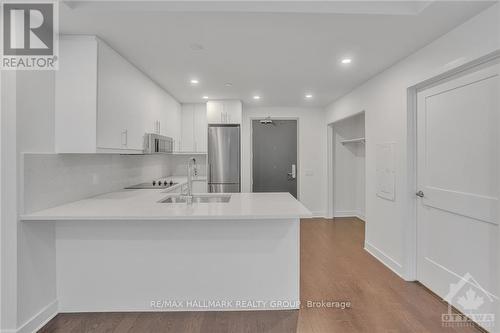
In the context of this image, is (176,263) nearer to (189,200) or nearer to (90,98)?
(189,200)

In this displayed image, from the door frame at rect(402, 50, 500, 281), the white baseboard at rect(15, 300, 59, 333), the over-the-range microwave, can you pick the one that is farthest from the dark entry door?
the white baseboard at rect(15, 300, 59, 333)

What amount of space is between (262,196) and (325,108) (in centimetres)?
374

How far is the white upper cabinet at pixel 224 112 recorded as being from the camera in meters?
5.20

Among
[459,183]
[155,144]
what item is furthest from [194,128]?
[459,183]

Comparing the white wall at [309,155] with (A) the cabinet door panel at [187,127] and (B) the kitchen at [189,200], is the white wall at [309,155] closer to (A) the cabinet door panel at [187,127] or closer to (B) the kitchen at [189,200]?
(A) the cabinet door panel at [187,127]

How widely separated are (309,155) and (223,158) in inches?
78.7

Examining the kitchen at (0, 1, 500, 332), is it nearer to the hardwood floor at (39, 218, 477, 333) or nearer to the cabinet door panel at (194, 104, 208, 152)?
the hardwood floor at (39, 218, 477, 333)

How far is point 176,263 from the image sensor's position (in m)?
2.41

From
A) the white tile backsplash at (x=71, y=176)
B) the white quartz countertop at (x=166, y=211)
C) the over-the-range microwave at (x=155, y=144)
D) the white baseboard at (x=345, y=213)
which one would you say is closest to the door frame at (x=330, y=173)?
the white baseboard at (x=345, y=213)

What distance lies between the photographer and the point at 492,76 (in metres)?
2.11

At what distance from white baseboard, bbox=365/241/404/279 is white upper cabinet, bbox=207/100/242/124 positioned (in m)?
3.01

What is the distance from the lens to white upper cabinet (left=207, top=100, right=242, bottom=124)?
5.20 meters

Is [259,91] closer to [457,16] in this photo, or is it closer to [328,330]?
[457,16]

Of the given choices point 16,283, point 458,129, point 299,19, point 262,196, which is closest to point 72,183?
point 16,283
